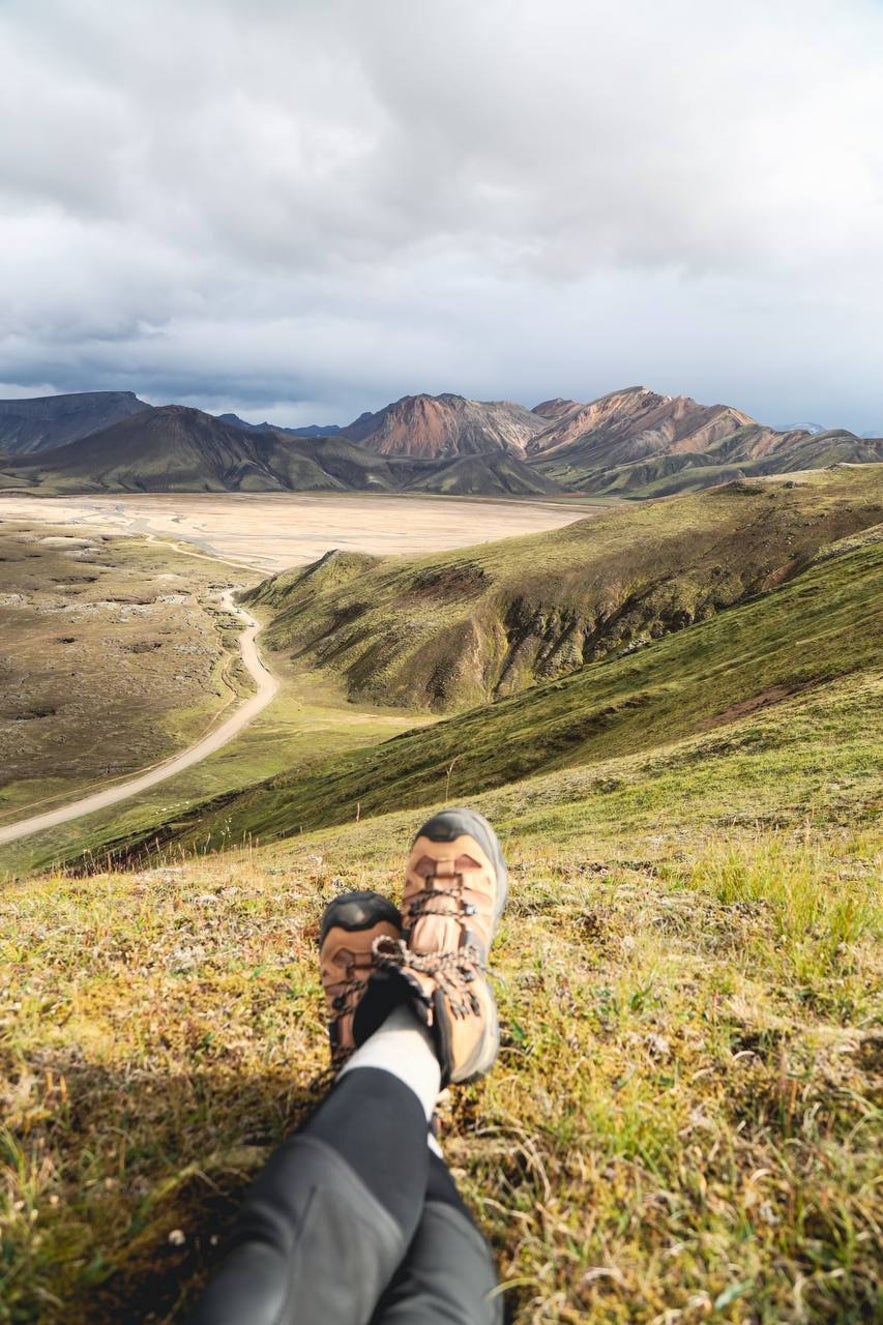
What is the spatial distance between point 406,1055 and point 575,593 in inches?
4651

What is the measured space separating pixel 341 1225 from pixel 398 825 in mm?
22311

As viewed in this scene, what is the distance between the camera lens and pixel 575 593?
4653 inches

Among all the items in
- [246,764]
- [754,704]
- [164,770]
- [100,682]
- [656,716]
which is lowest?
[164,770]

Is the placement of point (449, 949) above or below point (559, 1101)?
above

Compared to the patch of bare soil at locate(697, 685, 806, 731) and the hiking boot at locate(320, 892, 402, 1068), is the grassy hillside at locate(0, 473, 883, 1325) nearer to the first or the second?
the hiking boot at locate(320, 892, 402, 1068)

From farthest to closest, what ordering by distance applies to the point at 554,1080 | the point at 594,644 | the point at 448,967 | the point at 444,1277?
the point at 594,644 < the point at 448,967 < the point at 554,1080 < the point at 444,1277

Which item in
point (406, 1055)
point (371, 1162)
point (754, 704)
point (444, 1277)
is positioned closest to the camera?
point (444, 1277)

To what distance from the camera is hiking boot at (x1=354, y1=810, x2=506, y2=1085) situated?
3826mm

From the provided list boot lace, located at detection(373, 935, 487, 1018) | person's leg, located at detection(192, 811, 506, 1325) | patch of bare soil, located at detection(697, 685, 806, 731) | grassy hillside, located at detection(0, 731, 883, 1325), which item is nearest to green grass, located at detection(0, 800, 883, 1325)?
grassy hillside, located at detection(0, 731, 883, 1325)

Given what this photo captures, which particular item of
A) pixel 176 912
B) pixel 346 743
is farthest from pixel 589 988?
pixel 346 743

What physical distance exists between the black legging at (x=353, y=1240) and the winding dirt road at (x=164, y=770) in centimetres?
7167

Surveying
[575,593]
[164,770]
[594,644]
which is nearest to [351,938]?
[164,770]

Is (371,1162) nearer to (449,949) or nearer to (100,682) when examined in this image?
(449,949)

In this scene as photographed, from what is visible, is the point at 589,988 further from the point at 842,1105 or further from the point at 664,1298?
the point at 664,1298
